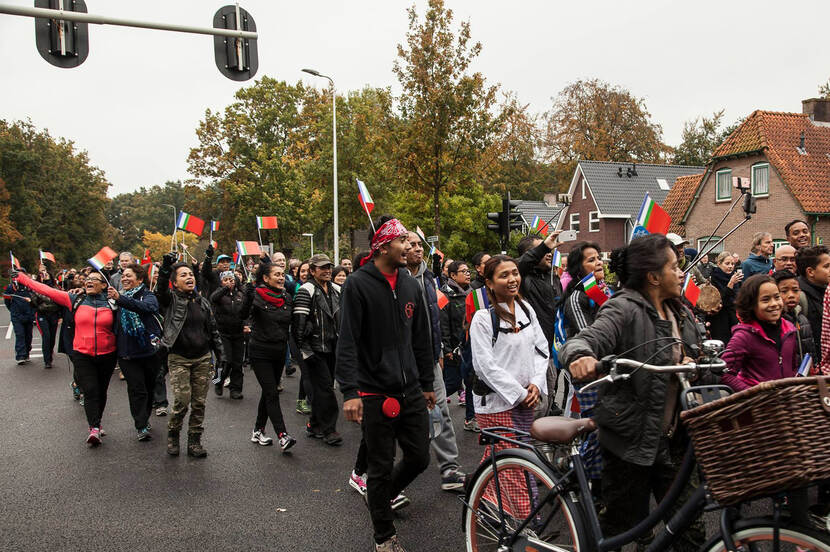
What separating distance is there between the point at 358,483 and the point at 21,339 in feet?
38.1

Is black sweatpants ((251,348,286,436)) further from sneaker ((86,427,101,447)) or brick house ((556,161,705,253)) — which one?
brick house ((556,161,705,253))

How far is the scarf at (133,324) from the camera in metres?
7.05

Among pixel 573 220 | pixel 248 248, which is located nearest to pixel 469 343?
pixel 248 248

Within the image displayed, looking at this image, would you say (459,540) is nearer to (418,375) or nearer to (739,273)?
(418,375)

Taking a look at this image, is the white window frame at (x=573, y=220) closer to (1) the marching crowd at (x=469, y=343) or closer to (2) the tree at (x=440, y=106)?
(2) the tree at (x=440, y=106)

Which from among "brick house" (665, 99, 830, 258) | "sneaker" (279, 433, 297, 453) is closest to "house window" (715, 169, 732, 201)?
"brick house" (665, 99, 830, 258)

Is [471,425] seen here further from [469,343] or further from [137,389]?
[137,389]

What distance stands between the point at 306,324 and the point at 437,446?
220 cm

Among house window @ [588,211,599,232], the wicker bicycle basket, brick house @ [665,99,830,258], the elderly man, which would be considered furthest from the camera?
house window @ [588,211,599,232]

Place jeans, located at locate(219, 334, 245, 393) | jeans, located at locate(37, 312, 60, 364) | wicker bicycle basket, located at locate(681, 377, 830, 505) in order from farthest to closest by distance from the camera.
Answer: jeans, located at locate(37, 312, 60, 364) < jeans, located at locate(219, 334, 245, 393) < wicker bicycle basket, located at locate(681, 377, 830, 505)

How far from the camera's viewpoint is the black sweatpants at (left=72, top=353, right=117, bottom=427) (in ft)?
22.7

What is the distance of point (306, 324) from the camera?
271 inches

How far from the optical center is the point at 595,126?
46500mm

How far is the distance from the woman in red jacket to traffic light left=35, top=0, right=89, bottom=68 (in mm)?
3647
